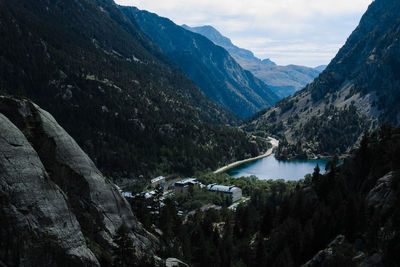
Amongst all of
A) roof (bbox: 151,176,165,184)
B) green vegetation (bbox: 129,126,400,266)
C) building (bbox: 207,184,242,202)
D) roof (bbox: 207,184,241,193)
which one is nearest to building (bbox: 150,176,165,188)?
roof (bbox: 151,176,165,184)

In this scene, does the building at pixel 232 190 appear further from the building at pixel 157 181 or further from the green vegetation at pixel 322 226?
the green vegetation at pixel 322 226

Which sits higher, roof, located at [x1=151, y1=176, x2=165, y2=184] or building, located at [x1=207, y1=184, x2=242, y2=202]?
roof, located at [x1=151, y1=176, x2=165, y2=184]

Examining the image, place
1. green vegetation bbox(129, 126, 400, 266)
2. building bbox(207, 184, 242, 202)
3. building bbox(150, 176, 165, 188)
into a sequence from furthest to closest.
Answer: building bbox(150, 176, 165, 188)
building bbox(207, 184, 242, 202)
green vegetation bbox(129, 126, 400, 266)

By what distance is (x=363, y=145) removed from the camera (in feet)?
262

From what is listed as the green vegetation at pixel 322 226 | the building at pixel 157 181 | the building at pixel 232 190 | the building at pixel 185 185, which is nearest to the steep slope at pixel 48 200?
the green vegetation at pixel 322 226

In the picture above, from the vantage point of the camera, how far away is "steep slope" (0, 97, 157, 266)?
30469mm

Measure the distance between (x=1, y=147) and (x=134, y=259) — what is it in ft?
61.4

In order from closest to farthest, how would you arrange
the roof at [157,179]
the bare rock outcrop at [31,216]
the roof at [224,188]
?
the bare rock outcrop at [31,216], the roof at [224,188], the roof at [157,179]

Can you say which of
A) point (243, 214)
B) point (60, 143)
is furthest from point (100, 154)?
point (60, 143)

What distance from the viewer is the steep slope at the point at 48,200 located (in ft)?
100.0

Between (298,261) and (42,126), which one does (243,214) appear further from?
(42,126)

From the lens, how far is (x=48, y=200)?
1316 inches

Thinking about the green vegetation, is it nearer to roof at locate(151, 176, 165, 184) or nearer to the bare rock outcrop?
the bare rock outcrop

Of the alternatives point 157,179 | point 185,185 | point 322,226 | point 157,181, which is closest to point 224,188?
point 185,185
